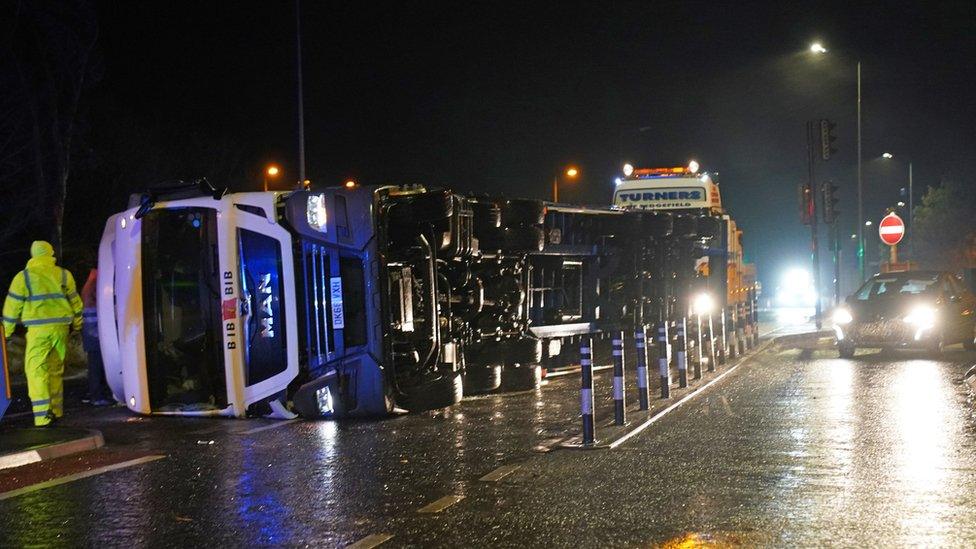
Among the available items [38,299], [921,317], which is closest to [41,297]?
[38,299]

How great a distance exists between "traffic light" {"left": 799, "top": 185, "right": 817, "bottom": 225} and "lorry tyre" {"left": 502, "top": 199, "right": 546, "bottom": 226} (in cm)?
1486

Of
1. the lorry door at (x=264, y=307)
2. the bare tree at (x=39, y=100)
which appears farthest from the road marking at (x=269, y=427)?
the bare tree at (x=39, y=100)

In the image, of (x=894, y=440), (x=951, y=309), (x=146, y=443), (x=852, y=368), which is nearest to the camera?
(x=894, y=440)

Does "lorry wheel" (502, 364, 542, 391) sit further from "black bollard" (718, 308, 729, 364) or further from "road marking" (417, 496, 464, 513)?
"road marking" (417, 496, 464, 513)

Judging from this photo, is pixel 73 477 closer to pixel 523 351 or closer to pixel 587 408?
pixel 587 408

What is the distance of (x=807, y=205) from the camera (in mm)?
27953

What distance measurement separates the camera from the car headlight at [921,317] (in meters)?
18.9

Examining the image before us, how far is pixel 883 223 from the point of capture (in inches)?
1067

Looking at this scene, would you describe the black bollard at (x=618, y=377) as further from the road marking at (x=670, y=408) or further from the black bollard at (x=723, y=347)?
the black bollard at (x=723, y=347)

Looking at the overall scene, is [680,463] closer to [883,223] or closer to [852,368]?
[852,368]

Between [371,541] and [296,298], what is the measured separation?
5.51 metres

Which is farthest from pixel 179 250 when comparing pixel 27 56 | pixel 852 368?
pixel 27 56

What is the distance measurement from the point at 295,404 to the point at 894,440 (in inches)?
229

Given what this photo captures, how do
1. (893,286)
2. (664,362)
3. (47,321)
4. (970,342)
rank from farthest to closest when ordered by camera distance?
1. (893,286)
2. (970,342)
3. (664,362)
4. (47,321)
